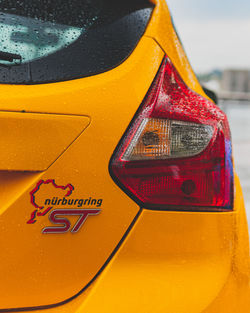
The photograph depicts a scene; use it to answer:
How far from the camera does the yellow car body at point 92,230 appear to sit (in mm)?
1144

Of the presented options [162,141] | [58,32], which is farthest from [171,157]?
[58,32]

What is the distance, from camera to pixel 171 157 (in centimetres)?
127

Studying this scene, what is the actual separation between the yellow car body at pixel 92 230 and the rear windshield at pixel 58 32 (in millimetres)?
67

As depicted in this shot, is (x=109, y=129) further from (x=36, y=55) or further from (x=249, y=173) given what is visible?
(x=249, y=173)

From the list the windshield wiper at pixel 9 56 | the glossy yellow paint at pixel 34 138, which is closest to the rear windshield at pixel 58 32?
the windshield wiper at pixel 9 56

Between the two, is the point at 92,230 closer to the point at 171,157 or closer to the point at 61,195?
the point at 61,195

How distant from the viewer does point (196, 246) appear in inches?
49.5

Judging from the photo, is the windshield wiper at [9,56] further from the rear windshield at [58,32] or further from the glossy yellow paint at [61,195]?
the glossy yellow paint at [61,195]

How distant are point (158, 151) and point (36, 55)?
455 mm

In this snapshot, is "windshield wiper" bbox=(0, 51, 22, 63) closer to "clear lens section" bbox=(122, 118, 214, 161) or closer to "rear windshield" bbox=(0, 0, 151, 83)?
"rear windshield" bbox=(0, 0, 151, 83)

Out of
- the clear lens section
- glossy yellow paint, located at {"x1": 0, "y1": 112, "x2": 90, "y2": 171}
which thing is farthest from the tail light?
glossy yellow paint, located at {"x1": 0, "y1": 112, "x2": 90, "y2": 171}

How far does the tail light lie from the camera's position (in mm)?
1245

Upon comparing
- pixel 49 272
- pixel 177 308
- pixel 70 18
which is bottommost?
pixel 177 308

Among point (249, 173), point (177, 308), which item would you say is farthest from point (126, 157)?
point (249, 173)
